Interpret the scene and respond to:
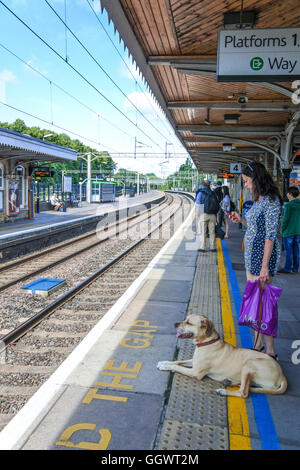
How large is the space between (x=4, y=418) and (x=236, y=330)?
8.90ft

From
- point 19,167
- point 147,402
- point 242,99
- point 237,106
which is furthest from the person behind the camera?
point 19,167

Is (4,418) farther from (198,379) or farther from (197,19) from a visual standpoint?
(197,19)

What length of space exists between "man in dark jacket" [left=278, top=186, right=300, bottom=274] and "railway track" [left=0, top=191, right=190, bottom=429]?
131 inches

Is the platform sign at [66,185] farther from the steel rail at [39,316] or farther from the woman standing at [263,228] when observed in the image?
the woman standing at [263,228]

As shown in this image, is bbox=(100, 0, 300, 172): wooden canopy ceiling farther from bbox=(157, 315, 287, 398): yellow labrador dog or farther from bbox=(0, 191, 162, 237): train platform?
bbox=(0, 191, 162, 237): train platform

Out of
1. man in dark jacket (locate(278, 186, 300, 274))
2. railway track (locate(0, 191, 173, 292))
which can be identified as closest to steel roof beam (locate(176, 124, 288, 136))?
man in dark jacket (locate(278, 186, 300, 274))

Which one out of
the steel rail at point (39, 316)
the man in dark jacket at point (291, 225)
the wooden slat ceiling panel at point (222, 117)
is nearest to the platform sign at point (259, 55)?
the man in dark jacket at point (291, 225)

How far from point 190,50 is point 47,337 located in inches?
186

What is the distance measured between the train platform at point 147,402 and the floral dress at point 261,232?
39.4 inches

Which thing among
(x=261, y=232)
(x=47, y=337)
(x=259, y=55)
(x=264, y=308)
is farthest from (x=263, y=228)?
(x=47, y=337)

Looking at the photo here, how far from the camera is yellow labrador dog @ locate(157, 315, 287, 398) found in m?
3.34

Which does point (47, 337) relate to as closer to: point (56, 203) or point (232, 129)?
point (232, 129)

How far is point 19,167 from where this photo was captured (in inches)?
806
